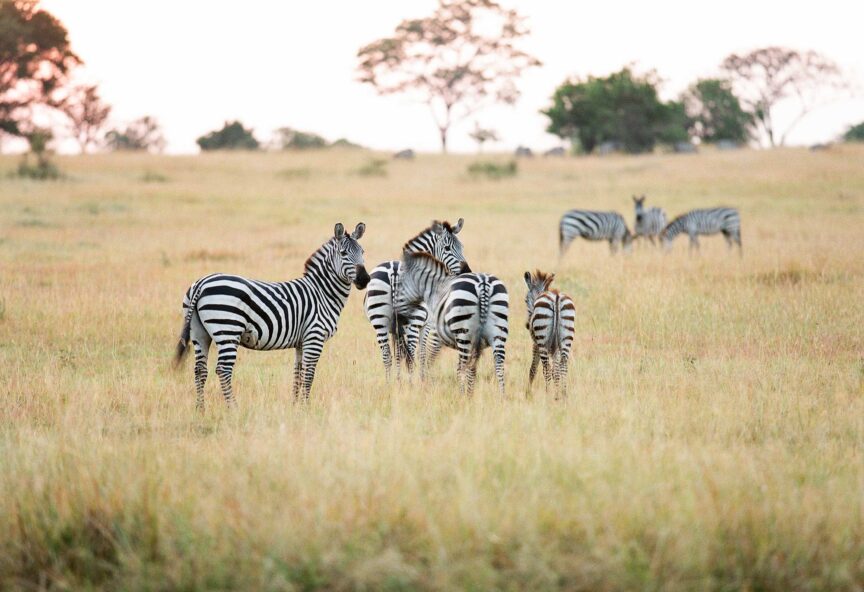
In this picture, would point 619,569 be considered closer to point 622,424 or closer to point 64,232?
point 622,424

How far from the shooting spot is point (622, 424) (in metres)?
7.54

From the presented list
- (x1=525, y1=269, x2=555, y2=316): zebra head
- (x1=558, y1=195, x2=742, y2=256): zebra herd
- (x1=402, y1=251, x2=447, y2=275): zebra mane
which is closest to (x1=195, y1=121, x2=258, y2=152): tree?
(x1=558, y1=195, x2=742, y2=256): zebra herd

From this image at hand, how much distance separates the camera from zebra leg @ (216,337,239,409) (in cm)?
829

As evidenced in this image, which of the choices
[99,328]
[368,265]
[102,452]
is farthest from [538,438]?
[368,265]

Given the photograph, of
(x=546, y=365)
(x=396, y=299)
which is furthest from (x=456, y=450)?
(x=396, y=299)

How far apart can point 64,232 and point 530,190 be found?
21092mm

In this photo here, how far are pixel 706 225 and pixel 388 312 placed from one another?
1661 centimetres

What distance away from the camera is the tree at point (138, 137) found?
3007 inches

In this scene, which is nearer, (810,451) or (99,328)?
(810,451)

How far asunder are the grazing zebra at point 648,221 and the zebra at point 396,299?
15.7 meters

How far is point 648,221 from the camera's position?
26.1 meters

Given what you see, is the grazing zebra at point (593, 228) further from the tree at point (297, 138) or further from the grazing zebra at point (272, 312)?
the tree at point (297, 138)

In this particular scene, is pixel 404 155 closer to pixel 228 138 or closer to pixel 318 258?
pixel 228 138

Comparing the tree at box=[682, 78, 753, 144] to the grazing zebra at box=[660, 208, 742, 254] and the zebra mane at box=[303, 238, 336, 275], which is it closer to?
the grazing zebra at box=[660, 208, 742, 254]
